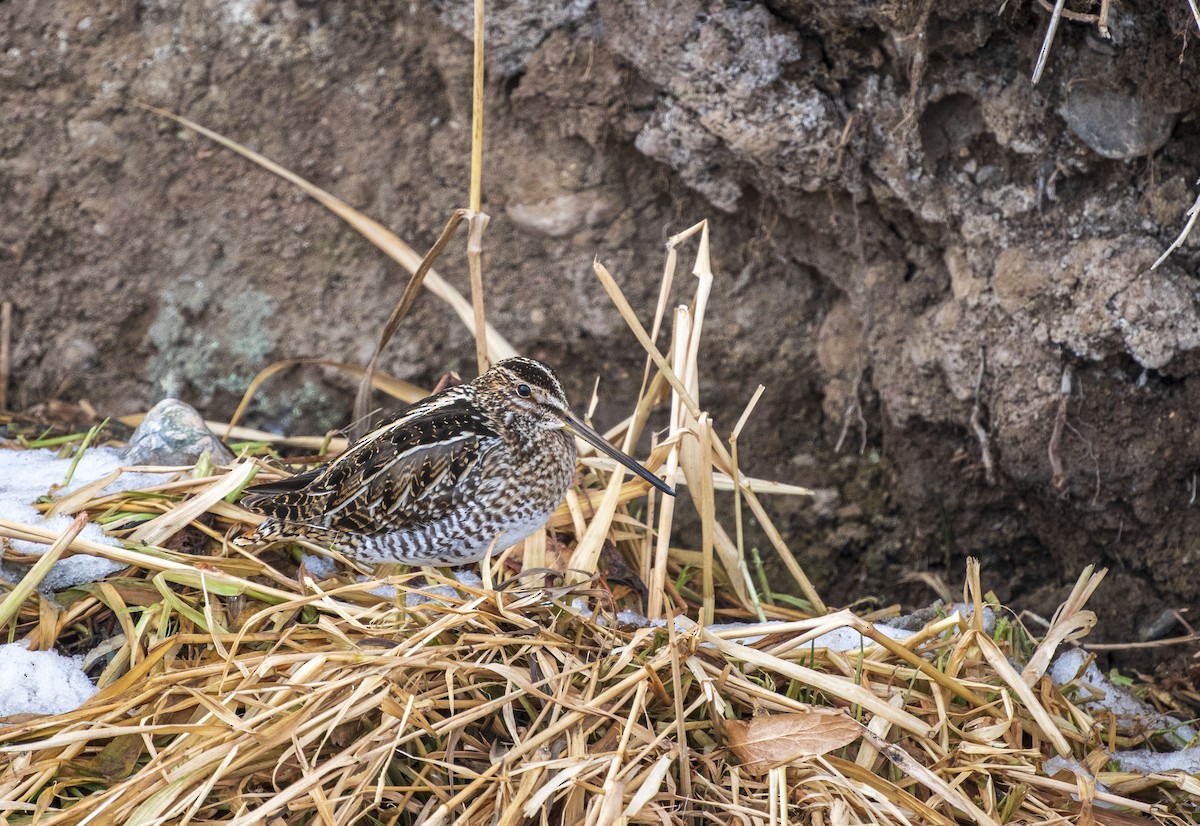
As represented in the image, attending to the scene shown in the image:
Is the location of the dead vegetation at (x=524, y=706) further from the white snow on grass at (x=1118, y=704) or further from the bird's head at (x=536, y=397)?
the bird's head at (x=536, y=397)

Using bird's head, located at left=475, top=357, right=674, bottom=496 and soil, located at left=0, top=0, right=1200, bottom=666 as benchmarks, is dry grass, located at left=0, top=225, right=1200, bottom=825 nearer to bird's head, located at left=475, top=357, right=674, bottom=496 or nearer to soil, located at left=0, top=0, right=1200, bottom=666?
bird's head, located at left=475, top=357, right=674, bottom=496

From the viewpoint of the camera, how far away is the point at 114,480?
10.3ft

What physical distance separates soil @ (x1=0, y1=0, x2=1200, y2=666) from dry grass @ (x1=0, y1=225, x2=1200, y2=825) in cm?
65

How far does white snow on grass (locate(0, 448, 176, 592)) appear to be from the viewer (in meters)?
2.82

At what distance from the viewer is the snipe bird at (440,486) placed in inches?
117

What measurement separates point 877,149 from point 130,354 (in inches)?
98.3

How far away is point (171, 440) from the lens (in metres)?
3.31

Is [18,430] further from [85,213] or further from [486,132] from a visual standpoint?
[486,132]

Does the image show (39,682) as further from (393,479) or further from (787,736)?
(787,736)

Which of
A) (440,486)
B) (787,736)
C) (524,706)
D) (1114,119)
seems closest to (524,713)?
(524,706)

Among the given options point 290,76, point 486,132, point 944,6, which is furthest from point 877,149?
point 290,76

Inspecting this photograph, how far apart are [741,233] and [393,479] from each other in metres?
1.43

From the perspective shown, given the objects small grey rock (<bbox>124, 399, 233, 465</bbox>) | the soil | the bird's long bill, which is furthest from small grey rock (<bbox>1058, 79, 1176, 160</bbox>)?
small grey rock (<bbox>124, 399, 233, 465</bbox>)

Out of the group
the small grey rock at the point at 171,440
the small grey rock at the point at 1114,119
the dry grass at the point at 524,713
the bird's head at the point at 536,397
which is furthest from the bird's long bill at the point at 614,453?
the small grey rock at the point at 1114,119
